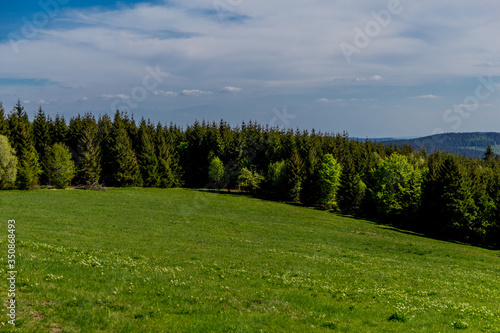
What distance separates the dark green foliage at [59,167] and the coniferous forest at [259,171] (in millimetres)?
257

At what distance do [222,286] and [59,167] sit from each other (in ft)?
262

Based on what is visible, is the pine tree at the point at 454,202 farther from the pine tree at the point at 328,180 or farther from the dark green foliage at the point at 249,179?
the dark green foliage at the point at 249,179

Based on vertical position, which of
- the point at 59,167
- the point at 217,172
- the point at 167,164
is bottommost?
the point at 217,172

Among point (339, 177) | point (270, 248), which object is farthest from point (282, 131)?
point (270, 248)

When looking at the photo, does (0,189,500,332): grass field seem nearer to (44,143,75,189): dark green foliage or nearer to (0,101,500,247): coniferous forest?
(0,101,500,247): coniferous forest

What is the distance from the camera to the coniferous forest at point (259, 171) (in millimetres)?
71062

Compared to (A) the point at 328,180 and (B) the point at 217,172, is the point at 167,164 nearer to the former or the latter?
(B) the point at 217,172

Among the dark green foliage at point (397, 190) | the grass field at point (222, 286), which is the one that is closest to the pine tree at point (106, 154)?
the grass field at point (222, 286)

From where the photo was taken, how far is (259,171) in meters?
117

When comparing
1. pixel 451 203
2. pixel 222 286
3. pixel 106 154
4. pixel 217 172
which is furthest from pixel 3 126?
pixel 451 203

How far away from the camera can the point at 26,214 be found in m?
40.8

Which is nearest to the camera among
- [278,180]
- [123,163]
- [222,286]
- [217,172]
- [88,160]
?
[222,286]

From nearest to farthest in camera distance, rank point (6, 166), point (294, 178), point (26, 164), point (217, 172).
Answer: point (6, 166) → point (26, 164) → point (294, 178) → point (217, 172)

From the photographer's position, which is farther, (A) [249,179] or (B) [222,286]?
(A) [249,179]
